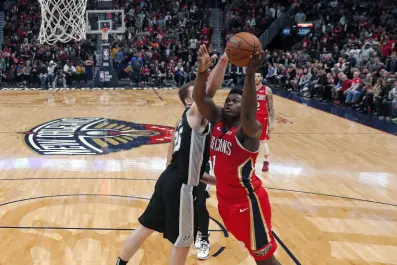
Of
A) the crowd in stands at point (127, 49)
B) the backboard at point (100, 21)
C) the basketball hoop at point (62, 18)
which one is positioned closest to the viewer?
the basketball hoop at point (62, 18)

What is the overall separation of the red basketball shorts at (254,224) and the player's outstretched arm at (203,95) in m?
0.54

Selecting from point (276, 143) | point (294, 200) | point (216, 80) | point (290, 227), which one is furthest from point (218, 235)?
point (276, 143)

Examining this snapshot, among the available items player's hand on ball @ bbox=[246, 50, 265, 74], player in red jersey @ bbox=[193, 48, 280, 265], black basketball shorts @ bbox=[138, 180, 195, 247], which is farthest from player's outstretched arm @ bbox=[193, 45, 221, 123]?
black basketball shorts @ bbox=[138, 180, 195, 247]

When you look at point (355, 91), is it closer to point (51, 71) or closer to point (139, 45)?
point (139, 45)

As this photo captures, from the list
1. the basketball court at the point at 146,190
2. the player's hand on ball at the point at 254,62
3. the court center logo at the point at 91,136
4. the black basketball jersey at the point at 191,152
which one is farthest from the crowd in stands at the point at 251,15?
the player's hand on ball at the point at 254,62

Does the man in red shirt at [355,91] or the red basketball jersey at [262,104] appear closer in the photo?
the red basketball jersey at [262,104]

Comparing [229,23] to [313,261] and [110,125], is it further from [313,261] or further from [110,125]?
[313,261]

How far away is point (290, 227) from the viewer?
4754 mm

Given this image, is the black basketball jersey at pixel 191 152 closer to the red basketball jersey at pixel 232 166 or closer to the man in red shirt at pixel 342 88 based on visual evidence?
the red basketball jersey at pixel 232 166

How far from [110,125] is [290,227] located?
21.2 ft

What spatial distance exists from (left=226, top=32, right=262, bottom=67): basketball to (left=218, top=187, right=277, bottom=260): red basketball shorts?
806 millimetres

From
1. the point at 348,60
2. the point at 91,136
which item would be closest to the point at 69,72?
the point at 348,60

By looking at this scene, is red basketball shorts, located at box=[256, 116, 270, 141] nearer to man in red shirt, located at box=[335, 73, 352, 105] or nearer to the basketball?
the basketball

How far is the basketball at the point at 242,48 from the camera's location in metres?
2.67
